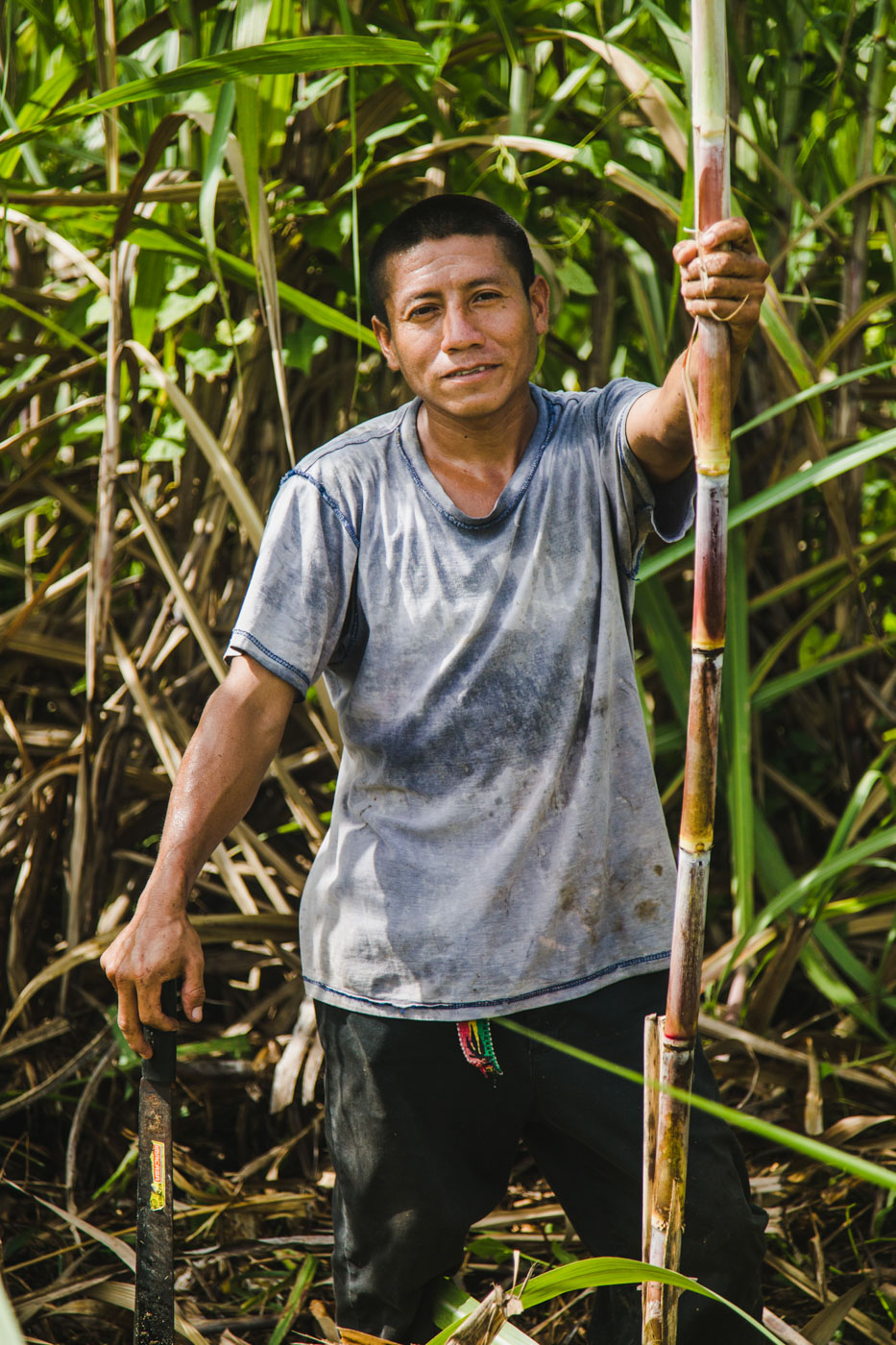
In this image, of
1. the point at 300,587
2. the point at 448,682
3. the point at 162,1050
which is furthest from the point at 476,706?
the point at 162,1050

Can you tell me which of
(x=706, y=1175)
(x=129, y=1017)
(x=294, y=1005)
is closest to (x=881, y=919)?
(x=706, y=1175)

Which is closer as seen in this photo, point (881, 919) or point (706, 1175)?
point (706, 1175)

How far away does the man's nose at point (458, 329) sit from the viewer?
126 centimetres

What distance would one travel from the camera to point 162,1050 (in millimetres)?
1144

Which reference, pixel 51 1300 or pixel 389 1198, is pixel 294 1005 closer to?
pixel 51 1300

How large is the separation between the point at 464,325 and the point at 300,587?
1.09 ft

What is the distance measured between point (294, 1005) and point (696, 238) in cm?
147

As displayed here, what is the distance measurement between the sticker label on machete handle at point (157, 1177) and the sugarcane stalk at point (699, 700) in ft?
1.55

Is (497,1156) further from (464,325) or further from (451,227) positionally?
(451,227)

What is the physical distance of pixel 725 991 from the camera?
1988 mm

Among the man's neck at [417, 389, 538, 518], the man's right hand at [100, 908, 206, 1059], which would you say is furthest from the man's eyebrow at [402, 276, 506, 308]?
the man's right hand at [100, 908, 206, 1059]

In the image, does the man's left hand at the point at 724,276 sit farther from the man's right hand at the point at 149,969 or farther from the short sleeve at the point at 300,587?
the man's right hand at the point at 149,969

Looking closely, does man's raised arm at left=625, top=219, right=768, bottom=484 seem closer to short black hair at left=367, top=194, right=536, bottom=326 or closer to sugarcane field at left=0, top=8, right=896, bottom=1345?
sugarcane field at left=0, top=8, right=896, bottom=1345

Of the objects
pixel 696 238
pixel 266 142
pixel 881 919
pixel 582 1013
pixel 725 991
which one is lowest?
pixel 725 991
